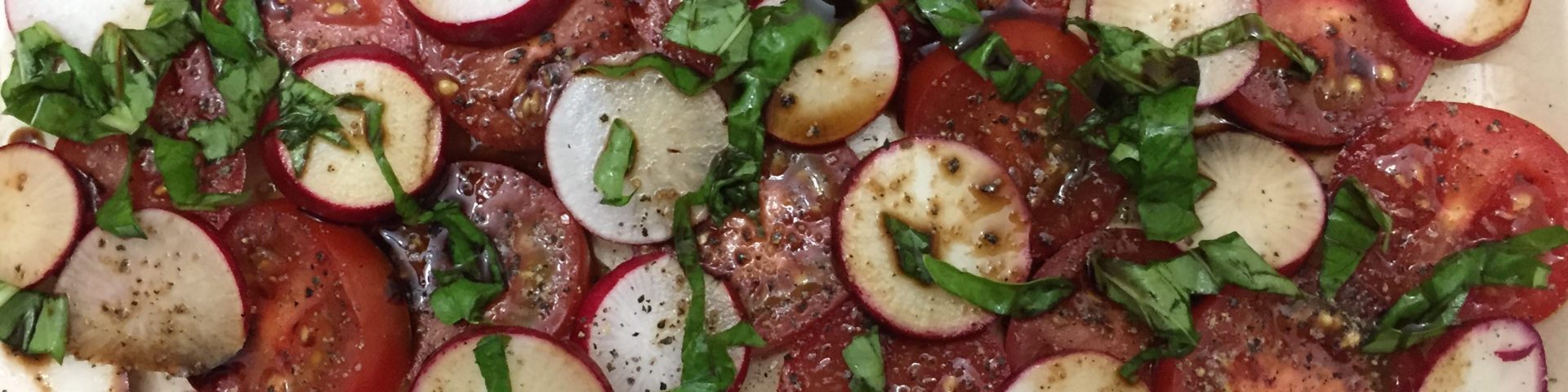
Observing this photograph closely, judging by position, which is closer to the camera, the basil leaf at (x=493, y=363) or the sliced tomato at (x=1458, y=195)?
the basil leaf at (x=493, y=363)

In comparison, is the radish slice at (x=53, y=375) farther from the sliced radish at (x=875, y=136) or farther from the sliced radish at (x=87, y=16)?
the sliced radish at (x=875, y=136)

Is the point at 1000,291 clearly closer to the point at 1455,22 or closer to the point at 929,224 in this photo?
the point at 929,224

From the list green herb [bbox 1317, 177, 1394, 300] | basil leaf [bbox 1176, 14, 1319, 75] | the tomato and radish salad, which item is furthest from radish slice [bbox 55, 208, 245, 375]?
green herb [bbox 1317, 177, 1394, 300]

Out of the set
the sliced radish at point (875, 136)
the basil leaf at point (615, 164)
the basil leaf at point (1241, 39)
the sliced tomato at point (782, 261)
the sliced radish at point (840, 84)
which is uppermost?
the basil leaf at point (1241, 39)

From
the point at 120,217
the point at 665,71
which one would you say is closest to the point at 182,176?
the point at 120,217

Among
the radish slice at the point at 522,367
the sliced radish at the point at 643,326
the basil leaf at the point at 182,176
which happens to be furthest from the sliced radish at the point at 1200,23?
the basil leaf at the point at 182,176

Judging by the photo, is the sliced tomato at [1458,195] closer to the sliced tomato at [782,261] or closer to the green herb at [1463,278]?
the green herb at [1463,278]

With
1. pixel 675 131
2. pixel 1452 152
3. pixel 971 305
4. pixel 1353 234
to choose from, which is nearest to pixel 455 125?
pixel 675 131

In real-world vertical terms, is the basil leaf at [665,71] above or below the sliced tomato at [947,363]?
above
